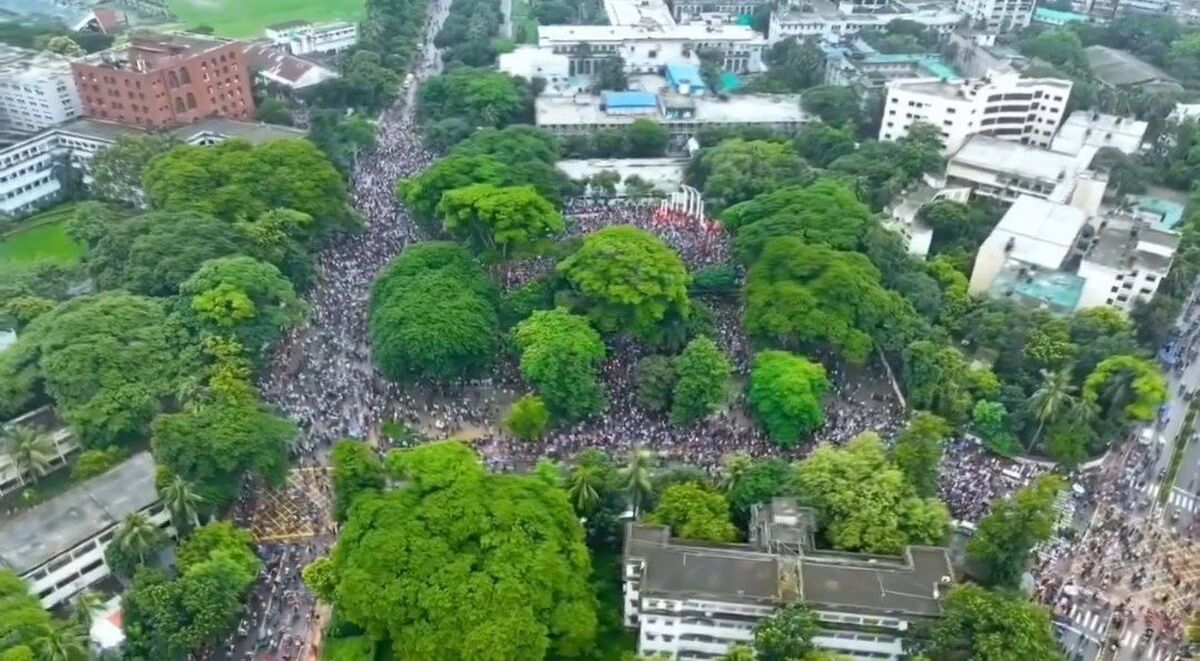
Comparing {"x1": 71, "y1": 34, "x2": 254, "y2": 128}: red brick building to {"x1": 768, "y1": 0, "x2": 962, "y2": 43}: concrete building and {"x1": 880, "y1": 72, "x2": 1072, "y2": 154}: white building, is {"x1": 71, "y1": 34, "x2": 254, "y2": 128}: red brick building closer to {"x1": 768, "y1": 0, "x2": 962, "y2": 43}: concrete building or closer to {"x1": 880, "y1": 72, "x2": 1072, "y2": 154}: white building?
{"x1": 768, "y1": 0, "x2": 962, "y2": 43}: concrete building

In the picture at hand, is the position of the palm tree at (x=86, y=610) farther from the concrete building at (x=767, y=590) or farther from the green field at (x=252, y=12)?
the green field at (x=252, y=12)

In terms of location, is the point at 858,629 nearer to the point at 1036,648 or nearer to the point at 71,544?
the point at 1036,648

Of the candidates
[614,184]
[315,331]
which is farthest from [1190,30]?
[315,331]

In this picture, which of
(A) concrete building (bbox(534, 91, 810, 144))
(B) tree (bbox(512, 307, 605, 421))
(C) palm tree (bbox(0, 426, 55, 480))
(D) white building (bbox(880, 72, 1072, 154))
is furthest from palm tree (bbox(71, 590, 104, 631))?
(D) white building (bbox(880, 72, 1072, 154))

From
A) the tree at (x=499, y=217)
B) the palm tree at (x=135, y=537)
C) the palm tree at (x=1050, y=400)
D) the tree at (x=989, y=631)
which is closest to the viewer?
the tree at (x=989, y=631)

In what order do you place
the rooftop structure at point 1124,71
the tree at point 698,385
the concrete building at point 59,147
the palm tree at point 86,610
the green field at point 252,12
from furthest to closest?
the green field at point 252,12 < the rooftop structure at point 1124,71 < the concrete building at point 59,147 < the tree at point 698,385 < the palm tree at point 86,610

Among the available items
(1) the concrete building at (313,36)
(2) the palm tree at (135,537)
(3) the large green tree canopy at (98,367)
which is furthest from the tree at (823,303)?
(1) the concrete building at (313,36)

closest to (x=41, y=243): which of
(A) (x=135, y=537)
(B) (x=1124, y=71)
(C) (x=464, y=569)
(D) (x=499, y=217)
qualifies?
(D) (x=499, y=217)

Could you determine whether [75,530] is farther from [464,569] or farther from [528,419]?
[528,419]
